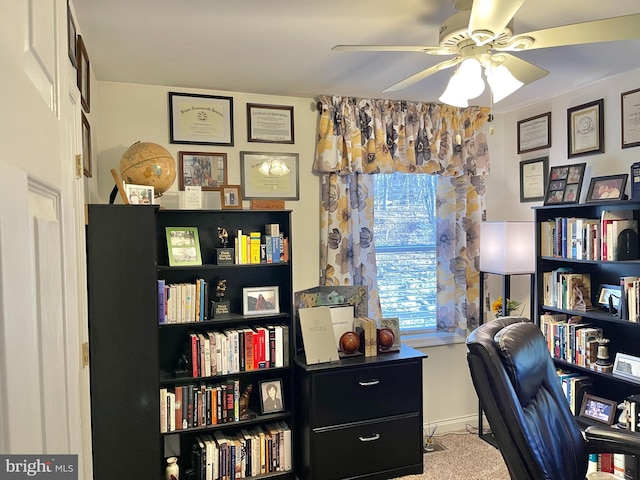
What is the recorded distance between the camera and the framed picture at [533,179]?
3.54m

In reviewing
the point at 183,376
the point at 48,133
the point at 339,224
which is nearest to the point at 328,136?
the point at 339,224

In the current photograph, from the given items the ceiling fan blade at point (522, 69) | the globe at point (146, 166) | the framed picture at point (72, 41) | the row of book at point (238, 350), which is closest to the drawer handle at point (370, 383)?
the row of book at point (238, 350)

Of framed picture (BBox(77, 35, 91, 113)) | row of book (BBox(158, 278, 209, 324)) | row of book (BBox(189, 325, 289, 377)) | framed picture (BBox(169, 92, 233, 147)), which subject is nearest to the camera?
framed picture (BBox(77, 35, 91, 113))

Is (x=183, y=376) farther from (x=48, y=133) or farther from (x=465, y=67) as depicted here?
(x=48, y=133)

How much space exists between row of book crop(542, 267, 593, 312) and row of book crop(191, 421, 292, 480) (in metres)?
1.91

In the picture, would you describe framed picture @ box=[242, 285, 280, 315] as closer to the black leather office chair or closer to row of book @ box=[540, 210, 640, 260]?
the black leather office chair

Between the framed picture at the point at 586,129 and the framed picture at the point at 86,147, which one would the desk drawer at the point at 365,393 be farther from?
the framed picture at the point at 586,129

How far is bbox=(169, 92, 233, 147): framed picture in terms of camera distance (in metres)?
3.07

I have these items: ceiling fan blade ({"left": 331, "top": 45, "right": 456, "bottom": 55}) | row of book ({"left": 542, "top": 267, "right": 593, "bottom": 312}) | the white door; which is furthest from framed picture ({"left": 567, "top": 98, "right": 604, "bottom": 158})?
the white door

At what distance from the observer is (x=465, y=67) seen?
1.78 m

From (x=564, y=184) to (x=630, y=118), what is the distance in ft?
1.74

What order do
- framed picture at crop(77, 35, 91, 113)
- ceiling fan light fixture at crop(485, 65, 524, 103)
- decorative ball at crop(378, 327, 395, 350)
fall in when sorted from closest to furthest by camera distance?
ceiling fan light fixture at crop(485, 65, 524, 103) → framed picture at crop(77, 35, 91, 113) → decorative ball at crop(378, 327, 395, 350)

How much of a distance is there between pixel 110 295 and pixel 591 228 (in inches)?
107

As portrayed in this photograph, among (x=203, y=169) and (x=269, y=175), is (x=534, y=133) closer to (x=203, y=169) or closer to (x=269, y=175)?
(x=269, y=175)
